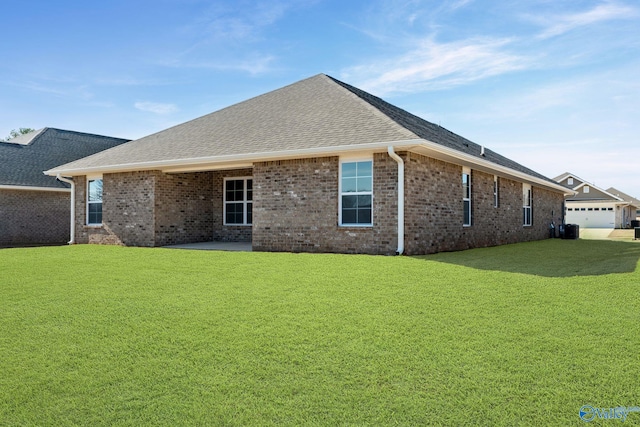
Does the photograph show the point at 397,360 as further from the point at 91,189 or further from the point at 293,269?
the point at 91,189

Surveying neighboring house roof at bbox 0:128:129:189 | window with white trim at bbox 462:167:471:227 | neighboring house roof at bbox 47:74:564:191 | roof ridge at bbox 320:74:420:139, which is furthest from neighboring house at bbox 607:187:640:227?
neighboring house roof at bbox 0:128:129:189

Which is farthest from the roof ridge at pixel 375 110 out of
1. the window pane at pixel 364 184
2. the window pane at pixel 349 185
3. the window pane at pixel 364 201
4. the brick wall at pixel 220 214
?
the brick wall at pixel 220 214

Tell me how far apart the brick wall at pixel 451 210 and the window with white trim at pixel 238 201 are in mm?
7188

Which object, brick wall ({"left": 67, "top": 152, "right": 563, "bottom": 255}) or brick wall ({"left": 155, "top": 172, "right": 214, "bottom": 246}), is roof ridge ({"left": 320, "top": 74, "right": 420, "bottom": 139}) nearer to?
brick wall ({"left": 67, "top": 152, "right": 563, "bottom": 255})

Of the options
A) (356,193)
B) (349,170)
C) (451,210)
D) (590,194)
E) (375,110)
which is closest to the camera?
(356,193)

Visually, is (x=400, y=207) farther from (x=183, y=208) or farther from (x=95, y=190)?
(x=95, y=190)

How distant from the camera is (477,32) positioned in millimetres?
11992

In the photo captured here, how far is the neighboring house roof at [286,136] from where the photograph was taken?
1184 centimetres

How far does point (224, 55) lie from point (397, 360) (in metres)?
13.1

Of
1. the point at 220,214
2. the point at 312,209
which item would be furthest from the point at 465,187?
the point at 220,214

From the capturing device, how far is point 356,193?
12.0 metres

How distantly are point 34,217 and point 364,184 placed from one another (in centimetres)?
1799

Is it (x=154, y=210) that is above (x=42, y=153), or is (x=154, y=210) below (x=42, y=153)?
below

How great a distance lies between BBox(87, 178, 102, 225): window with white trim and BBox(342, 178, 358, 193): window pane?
33.8 feet
